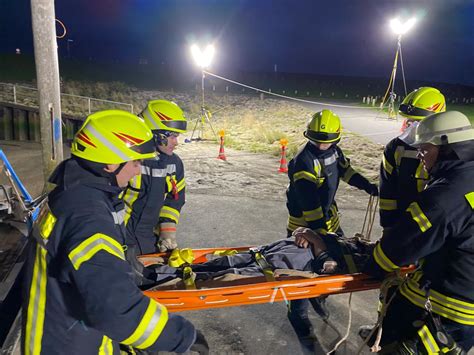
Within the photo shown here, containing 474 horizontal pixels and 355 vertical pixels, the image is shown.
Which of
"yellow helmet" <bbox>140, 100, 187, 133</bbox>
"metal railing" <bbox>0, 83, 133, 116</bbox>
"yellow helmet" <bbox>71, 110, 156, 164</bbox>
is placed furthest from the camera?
"metal railing" <bbox>0, 83, 133, 116</bbox>

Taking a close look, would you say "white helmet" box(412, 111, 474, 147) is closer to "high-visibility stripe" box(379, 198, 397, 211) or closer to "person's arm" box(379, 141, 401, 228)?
"person's arm" box(379, 141, 401, 228)

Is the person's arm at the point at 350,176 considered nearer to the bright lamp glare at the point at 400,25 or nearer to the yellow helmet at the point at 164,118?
the yellow helmet at the point at 164,118

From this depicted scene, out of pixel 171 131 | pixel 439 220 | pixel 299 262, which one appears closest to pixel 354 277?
pixel 299 262

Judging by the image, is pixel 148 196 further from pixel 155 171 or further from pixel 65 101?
pixel 65 101

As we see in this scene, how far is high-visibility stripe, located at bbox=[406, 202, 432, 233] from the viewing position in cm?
215

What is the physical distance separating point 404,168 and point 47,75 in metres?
4.94

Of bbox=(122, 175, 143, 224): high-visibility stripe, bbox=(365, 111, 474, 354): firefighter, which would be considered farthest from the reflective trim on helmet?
Result: bbox=(122, 175, 143, 224): high-visibility stripe

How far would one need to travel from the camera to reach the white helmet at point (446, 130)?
89.2 inches

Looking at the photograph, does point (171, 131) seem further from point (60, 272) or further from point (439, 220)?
point (439, 220)

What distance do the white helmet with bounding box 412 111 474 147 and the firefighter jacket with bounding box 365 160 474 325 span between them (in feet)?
0.51

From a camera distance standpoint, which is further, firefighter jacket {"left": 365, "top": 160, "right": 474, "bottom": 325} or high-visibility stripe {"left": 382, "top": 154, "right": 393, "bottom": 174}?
high-visibility stripe {"left": 382, "top": 154, "right": 393, "bottom": 174}

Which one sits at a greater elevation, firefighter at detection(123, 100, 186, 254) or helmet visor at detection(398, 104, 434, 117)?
helmet visor at detection(398, 104, 434, 117)

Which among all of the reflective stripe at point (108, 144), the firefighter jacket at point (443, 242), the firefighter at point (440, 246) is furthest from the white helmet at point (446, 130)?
the reflective stripe at point (108, 144)

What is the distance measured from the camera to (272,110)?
76.9ft
